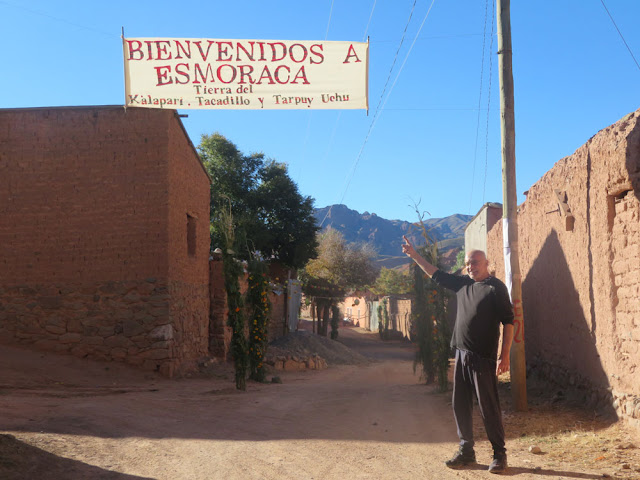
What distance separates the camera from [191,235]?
15391mm

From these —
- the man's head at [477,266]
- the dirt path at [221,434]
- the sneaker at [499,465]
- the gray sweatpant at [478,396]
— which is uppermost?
the man's head at [477,266]

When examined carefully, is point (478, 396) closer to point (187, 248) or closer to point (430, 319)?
point (430, 319)

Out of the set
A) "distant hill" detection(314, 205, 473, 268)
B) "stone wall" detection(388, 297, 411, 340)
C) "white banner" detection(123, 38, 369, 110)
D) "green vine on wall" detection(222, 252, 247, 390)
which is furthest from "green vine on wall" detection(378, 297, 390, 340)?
"distant hill" detection(314, 205, 473, 268)

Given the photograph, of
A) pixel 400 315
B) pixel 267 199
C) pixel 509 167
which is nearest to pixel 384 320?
pixel 400 315

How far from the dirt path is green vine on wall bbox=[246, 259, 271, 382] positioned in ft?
8.05

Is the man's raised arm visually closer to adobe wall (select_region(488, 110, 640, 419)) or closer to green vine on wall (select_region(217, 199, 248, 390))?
adobe wall (select_region(488, 110, 640, 419))

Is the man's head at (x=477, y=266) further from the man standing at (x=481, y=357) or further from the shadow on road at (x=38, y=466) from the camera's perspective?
the shadow on road at (x=38, y=466)

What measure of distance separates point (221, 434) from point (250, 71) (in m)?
4.68

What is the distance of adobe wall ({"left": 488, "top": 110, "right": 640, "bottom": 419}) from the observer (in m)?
5.98

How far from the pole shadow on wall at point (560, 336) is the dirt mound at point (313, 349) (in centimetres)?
1179

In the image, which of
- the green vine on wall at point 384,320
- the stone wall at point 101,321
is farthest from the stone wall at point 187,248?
the green vine on wall at point 384,320

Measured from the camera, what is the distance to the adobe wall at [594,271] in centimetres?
598

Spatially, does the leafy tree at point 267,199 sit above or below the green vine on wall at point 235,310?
above

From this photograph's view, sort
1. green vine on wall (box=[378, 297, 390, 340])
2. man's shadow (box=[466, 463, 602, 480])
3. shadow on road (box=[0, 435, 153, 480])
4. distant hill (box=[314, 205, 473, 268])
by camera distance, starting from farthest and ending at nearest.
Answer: distant hill (box=[314, 205, 473, 268])
green vine on wall (box=[378, 297, 390, 340])
man's shadow (box=[466, 463, 602, 480])
shadow on road (box=[0, 435, 153, 480])
